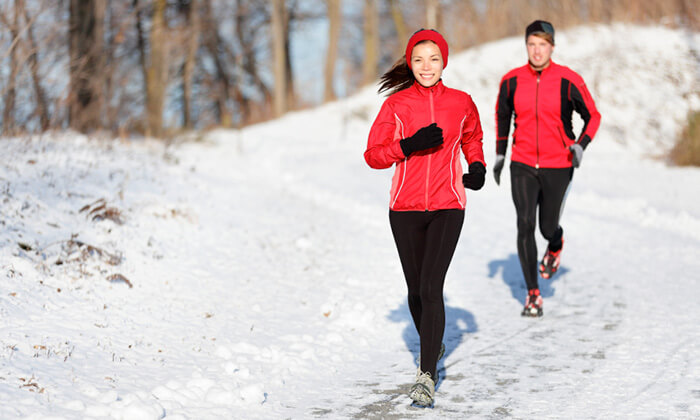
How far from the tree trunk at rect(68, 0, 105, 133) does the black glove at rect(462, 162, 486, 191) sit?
11438mm

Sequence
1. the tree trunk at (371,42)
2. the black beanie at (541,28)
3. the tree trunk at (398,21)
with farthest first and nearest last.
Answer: the tree trunk at (398,21) → the tree trunk at (371,42) → the black beanie at (541,28)

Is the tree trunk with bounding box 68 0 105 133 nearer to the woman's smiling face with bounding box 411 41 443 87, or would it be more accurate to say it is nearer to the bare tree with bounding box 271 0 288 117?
the woman's smiling face with bounding box 411 41 443 87

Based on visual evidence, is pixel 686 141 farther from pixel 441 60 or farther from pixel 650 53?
pixel 441 60

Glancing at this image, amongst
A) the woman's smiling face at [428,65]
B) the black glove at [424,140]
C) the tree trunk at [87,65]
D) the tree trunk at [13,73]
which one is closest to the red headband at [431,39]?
the woman's smiling face at [428,65]

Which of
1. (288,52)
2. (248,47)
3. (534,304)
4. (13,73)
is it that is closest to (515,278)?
(534,304)

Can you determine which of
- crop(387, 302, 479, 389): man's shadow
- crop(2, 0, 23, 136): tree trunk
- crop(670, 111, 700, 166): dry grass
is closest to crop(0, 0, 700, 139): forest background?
crop(2, 0, 23, 136): tree trunk

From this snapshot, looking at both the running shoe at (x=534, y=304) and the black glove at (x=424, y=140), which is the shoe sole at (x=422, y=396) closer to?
the black glove at (x=424, y=140)

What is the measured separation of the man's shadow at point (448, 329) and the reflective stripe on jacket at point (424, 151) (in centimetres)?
129

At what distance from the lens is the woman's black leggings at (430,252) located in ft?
14.5

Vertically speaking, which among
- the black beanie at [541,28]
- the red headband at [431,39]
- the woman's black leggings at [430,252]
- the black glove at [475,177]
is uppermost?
the black beanie at [541,28]

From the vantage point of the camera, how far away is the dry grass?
15266 millimetres

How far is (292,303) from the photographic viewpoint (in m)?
6.81

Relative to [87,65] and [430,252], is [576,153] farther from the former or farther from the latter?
[87,65]

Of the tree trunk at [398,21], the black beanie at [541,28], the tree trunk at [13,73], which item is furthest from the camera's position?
the tree trunk at [398,21]
